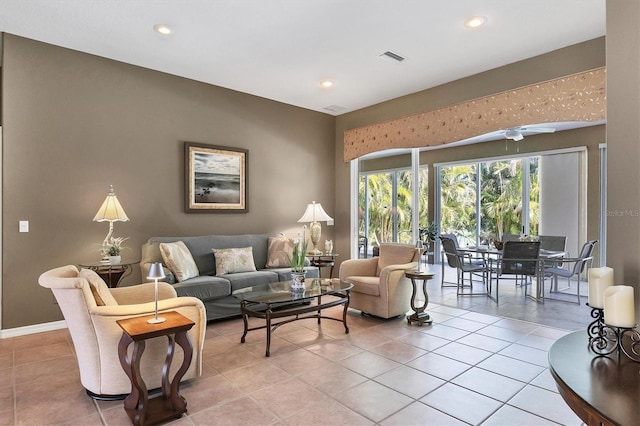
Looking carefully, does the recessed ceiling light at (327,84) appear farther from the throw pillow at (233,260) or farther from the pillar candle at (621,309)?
the pillar candle at (621,309)

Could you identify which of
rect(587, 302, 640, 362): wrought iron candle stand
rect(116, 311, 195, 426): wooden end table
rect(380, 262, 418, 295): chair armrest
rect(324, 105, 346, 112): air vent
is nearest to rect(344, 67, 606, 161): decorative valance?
rect(324, 105, 346, 112): air vent

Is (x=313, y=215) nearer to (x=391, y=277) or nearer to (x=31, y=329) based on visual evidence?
(x=391, y=277)

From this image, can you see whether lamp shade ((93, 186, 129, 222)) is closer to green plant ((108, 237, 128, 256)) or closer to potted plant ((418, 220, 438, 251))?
green plant ((108, 237, 128, 256))

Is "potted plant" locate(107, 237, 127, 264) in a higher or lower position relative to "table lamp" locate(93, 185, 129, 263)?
lower

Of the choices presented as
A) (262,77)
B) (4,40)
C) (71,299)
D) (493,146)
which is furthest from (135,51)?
(493,146)

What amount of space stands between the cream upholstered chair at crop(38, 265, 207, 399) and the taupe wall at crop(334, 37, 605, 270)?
4333 millimetres

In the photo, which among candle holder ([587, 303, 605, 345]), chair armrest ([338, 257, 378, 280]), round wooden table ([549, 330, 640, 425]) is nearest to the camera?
round wooden table ([549, 330, 640, 425])

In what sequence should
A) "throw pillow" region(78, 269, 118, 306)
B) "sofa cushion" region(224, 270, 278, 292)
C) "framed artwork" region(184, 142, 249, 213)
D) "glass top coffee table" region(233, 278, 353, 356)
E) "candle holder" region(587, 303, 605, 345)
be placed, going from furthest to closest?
"framed artwork" region(184, 142, 249, 213) < "sofa cushion" region(224, 270, 278, 292) < "glass top coffee table" region(233, 278, 353, 356) < "throw pillow" region(78, 269, 118, 306) < "candle holder" region(587, 303, 605, 345)

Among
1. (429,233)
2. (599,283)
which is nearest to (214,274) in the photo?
(599,283)

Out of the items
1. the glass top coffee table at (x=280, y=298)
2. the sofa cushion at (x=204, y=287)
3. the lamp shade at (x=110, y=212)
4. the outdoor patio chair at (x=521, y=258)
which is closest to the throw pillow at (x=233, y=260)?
the sofa cushion at (x=204, y=287)

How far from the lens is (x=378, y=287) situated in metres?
4.41

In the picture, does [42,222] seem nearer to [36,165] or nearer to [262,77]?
[36,165]

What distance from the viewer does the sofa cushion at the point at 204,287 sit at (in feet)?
13.3

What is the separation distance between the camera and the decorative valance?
3850mm
